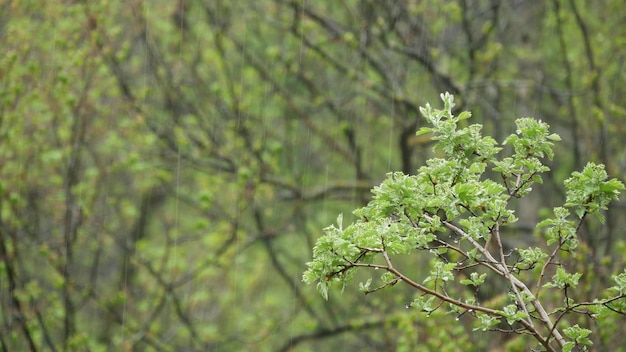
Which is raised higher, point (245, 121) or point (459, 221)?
point (245, 121)

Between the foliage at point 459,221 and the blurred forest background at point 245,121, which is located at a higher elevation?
the blurred forest background at point 245,121

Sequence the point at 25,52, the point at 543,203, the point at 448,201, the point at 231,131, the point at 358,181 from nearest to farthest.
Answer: the point at 448,201 → the point at 25,52 → the point at 358,181 → the point at 231,131 → the point at 543,203

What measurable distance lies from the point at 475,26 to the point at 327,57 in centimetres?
232

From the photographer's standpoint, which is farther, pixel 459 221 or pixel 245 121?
pixel 245 121

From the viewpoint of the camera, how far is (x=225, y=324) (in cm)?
1098

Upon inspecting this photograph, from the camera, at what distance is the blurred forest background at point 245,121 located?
26.7ft

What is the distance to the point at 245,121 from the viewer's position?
30.1ft

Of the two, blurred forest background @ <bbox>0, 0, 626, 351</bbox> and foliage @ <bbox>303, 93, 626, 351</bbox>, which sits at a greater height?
blurred forest background @ <bbox>0, 0, 626, 351</bbox>

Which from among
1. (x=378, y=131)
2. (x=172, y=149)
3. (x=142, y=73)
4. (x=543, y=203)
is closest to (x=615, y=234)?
(x=543, y=203)

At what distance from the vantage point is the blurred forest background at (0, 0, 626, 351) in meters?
8.13

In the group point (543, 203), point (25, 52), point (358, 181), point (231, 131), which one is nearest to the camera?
point (25, 52)

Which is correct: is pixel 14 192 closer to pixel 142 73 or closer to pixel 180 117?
pixel 180 117

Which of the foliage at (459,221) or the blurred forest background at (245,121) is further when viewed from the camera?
the blurred forest background at (245,121)

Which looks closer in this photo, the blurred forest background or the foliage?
the foliage
